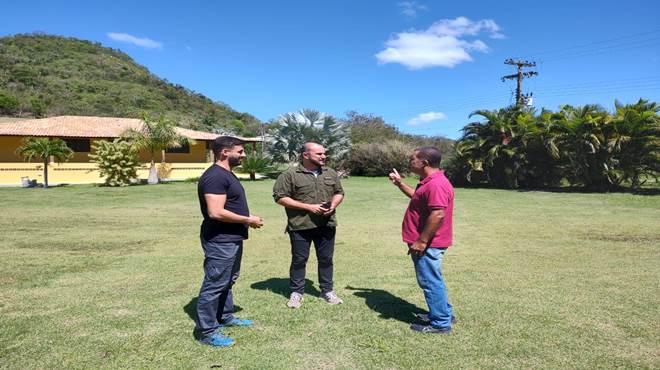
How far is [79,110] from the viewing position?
45312 millimetres

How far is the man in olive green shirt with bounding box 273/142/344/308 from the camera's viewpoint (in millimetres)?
4098

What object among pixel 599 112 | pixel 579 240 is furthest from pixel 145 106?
pixel 579 240

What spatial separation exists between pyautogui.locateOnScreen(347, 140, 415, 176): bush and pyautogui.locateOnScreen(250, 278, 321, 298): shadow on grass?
22.7 meters

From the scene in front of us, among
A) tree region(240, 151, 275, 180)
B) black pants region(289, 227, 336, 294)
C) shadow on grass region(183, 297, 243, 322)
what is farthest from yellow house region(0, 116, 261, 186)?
black pants region(289, 227, 336, 294)

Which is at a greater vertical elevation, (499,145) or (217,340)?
(499,145)

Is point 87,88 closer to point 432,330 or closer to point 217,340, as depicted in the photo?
point 217,340

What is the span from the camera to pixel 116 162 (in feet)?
71.4

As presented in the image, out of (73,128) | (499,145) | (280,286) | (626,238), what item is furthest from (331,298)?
(73,128)

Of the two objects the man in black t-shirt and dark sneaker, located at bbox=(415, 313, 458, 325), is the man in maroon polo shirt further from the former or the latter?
the man in black t-shirt

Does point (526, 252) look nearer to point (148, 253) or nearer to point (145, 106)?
point (148, 253)

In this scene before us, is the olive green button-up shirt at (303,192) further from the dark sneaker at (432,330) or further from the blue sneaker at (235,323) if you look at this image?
the dark sneaker at (432,330)

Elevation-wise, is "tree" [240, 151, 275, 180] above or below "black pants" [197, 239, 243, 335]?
above

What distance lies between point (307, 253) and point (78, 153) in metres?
26.0

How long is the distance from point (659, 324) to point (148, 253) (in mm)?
6394
